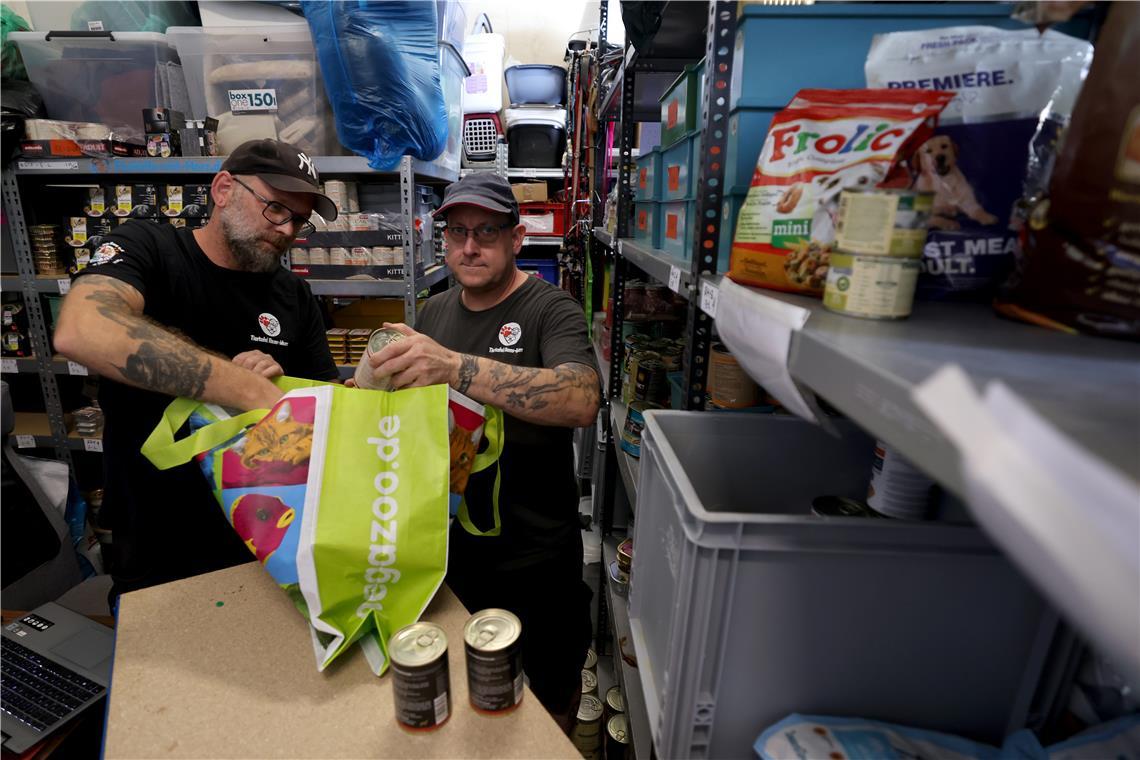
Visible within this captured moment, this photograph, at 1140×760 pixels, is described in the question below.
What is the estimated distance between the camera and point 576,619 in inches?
70.6

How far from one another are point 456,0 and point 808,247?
2.77m

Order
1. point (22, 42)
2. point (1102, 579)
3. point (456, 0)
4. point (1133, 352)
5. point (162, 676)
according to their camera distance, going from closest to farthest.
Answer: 1. point (1102, 579)
2. point (1133, 352)
3. point (162, 676)
4. point (22, 42)
5. point (456, 0)

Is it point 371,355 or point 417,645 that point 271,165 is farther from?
point 417,645

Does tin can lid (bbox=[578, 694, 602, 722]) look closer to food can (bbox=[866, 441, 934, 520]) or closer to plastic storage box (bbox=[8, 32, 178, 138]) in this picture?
food can (bbox=[866, 441, 934, 520])

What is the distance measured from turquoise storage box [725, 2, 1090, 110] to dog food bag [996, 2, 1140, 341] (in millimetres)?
486

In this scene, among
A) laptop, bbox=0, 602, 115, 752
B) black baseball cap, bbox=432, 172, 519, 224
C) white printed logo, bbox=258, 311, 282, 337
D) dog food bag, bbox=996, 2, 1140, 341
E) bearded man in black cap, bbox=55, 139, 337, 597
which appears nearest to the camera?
dog food bag, bbox=996, 2, 1140, 341

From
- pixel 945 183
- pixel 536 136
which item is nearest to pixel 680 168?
pixel 945 183

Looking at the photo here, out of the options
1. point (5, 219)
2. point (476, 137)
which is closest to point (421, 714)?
point (5, 219)

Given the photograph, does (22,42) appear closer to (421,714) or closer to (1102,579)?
(421,714)

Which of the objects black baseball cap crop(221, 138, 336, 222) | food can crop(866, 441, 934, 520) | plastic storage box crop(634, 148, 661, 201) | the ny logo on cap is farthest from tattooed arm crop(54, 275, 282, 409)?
plastic storage box crop(634, 148, 661, 201)

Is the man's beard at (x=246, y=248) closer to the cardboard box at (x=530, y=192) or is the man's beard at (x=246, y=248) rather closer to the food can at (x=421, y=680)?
the food can at (x=421, y=680)

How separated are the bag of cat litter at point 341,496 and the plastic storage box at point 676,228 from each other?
2.27ft

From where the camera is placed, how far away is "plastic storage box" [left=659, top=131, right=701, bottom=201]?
1226 millimetres

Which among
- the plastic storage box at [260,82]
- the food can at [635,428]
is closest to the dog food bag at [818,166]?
the food can at [635,428]
